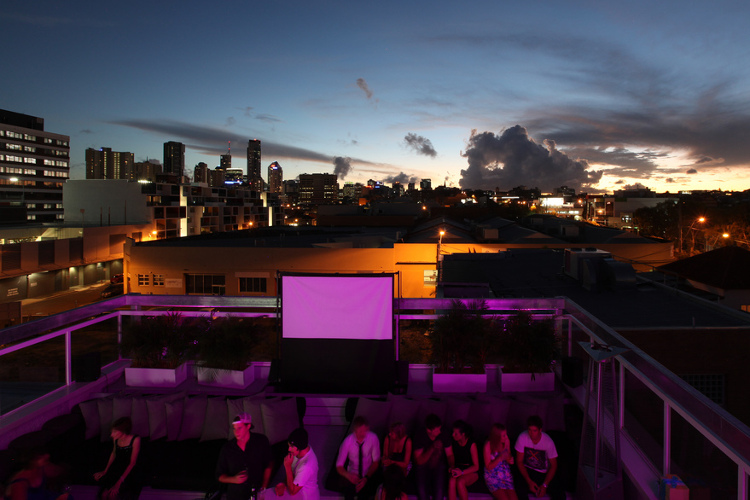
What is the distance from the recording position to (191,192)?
2741 inches

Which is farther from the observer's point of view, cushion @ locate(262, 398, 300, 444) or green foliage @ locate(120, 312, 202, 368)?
green foliage @ locate(120, 312, 202, 368)

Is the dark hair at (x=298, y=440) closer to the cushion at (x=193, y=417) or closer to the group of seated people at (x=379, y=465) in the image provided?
the group of seated people at (x=379, y=465)

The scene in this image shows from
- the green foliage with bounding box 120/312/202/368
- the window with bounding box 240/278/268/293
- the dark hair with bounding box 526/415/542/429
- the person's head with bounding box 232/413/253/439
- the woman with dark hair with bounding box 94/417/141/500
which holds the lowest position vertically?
the window with bounding box 240/278/268/293

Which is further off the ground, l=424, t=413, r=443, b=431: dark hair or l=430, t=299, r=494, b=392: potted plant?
l=430, t=299, r=494, b=392: potted plant

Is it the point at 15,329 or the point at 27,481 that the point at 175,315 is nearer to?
the point at 15,329

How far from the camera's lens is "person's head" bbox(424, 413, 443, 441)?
155 inches

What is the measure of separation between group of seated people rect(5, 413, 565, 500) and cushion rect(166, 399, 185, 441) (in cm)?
44

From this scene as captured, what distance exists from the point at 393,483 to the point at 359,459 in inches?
19.0

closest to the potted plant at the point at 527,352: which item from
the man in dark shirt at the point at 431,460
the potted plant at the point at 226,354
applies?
the man in dark shirt at the point at 431,460

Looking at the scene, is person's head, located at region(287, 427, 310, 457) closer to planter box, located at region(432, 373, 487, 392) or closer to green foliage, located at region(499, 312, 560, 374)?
planter box, located at region(432, 373, 487, 392)

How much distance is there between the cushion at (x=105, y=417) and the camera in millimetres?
4414

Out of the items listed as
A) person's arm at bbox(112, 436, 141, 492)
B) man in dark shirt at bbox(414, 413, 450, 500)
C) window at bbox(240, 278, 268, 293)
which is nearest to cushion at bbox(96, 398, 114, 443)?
person's arm at bbox(112, 436, 141, 492)

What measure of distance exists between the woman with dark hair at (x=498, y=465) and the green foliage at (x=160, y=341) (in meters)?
3.61

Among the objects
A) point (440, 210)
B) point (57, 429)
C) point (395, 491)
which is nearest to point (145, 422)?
point (57, 429)
